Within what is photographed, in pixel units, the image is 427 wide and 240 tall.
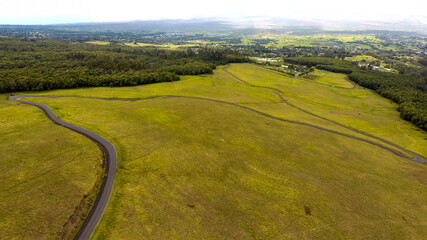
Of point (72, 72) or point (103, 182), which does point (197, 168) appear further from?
point (72, 72)

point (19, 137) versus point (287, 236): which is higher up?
point (19, 137)

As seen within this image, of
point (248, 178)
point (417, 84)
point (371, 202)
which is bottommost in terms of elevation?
point (371, 202)

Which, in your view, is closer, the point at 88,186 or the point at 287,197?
the point at 88,186

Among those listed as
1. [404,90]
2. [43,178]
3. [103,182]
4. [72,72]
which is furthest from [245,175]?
[404,90]

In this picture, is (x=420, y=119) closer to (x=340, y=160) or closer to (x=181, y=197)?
(x=340, y=160)

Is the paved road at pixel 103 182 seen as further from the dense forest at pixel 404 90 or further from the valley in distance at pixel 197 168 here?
the dense forest at pixel 404 90

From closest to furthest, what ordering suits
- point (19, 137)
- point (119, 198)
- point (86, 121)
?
point (119, 198)
point (19, 137)
point (86, 121)

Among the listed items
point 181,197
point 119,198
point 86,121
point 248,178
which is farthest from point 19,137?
point 248,178

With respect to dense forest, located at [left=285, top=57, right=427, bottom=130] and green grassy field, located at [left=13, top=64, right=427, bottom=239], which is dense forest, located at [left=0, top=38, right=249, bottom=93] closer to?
green grassy field, located at [left=13, top=64, right=427, bottom=239]
